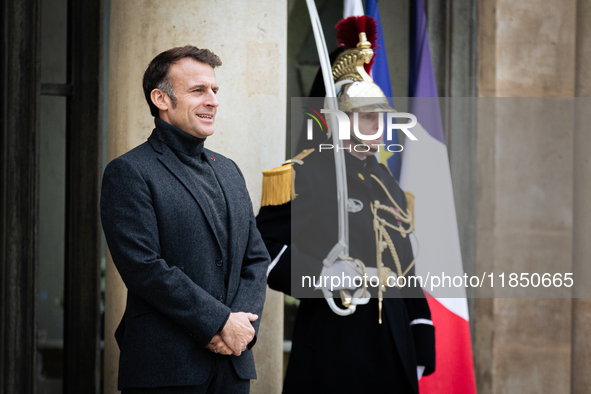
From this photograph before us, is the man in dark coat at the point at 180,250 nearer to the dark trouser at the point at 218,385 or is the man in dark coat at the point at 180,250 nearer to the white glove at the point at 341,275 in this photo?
the dark trouser at the point at 218,385

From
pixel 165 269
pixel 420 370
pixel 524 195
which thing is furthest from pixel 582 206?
pixel 165 269

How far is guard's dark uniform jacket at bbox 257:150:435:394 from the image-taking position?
8.52 feet

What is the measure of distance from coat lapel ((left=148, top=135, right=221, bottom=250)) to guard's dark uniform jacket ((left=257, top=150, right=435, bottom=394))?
2.14ft

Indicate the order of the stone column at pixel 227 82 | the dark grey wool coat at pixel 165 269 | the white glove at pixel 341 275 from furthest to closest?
the stone column at pixel 227 82, the white glove at pixel 341 275, the dark grey wool coat at pixel 165 269

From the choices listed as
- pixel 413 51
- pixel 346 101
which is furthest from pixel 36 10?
pixel 413 51

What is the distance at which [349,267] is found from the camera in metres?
2.59

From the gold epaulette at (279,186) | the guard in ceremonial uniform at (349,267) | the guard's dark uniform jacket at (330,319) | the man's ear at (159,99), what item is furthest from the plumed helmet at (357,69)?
the man's ear at (159,99)

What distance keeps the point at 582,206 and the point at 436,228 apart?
125 centimetres

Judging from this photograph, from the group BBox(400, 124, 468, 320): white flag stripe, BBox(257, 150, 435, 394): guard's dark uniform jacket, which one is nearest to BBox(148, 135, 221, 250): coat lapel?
BBox(257, 150, 435, 394): guard's dark uniform jacket

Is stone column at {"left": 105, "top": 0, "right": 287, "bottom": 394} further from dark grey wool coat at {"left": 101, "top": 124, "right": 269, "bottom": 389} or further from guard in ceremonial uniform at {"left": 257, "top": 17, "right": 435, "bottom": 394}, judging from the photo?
dark grey wool coat at {"left": 101, "top": 124, "right": 269, "bottom": 389}

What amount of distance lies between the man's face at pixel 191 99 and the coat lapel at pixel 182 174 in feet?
0.32

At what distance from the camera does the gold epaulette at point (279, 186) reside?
2.61 m

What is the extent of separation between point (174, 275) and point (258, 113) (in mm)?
1508

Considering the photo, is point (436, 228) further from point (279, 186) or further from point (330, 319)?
point (279, 186)
